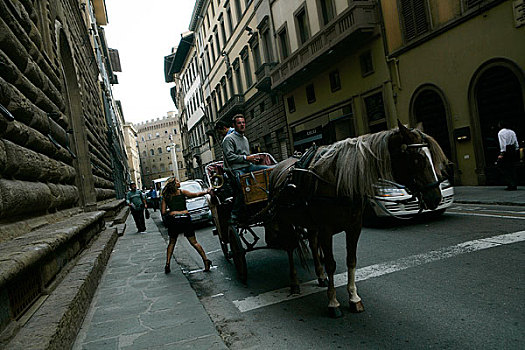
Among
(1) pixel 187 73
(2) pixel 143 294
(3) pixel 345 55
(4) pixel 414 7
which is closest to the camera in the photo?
(2) pixel 143 294

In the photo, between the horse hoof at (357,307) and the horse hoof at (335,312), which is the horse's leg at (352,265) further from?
the horse hoof at (335,312)

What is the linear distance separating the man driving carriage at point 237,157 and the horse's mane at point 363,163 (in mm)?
1996

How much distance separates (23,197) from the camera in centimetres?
460

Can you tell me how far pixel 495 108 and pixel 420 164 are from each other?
446 inches

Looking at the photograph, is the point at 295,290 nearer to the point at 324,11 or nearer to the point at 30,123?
the point at 30,123

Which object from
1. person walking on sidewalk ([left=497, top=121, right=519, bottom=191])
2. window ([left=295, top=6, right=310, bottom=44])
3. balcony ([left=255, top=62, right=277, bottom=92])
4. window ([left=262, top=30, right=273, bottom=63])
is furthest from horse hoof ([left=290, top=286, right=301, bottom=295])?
window ([left=262, top=30, right=273, bottom=63])

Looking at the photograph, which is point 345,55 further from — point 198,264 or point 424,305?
point 424,305

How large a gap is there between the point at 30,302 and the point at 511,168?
11683mm

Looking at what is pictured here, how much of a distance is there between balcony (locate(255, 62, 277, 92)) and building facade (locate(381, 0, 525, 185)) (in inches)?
373

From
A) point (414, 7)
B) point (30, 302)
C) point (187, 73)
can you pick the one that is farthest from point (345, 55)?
point (187, 73)

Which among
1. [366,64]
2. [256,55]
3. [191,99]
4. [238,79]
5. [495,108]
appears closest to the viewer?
[495,108]

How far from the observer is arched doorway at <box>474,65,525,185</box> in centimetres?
1232

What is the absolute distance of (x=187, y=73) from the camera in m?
54.0

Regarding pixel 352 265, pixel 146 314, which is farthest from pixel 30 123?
pixel 352 265
